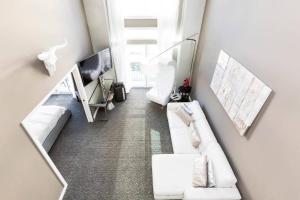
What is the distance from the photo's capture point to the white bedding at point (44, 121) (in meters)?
2.92

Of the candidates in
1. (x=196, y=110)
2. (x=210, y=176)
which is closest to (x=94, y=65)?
(x=196, y=110)

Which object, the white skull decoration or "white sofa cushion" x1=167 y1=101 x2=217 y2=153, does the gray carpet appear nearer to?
"white sofa cushion" x1=167 y1=101 x2=217 y2=153

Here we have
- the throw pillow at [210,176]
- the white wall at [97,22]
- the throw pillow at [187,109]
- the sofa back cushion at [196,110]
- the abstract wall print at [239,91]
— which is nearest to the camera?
the abstract wall print at [239,91]

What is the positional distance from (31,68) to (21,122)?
0.64 metres

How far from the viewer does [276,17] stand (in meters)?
1.48

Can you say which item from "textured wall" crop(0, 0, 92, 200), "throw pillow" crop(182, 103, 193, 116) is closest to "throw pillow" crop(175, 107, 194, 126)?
"throw pillow" crop(182, 103, 193, 116)

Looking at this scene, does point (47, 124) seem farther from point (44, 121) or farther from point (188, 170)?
point (188, 170)

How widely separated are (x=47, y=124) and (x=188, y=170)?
2678 millimetres

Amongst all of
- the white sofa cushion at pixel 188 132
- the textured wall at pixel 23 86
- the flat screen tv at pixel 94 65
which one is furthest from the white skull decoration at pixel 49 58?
the white sofa cushion at pixel 188 132

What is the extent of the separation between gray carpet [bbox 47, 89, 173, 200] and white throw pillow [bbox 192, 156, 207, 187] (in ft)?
2.67

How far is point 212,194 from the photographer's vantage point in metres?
1.94

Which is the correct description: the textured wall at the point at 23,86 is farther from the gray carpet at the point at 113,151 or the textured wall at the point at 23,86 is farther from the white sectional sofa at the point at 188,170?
the white sectional sofa at the point at 188,170

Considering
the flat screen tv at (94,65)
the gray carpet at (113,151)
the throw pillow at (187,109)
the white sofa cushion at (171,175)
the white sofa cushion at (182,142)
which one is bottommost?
the gray carpet at (113,151)

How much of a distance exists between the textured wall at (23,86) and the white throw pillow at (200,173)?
1.96m
